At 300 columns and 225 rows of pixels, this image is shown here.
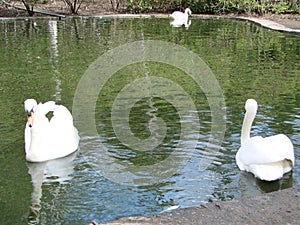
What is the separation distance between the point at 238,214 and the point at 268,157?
1.22 m

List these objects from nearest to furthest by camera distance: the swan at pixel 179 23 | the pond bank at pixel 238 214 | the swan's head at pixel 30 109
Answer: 1. the pond bank at pixel 238 214
2. the swan's head at pixel 30 109
3. the swan at pixel 179 23

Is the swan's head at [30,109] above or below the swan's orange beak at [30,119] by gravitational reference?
above

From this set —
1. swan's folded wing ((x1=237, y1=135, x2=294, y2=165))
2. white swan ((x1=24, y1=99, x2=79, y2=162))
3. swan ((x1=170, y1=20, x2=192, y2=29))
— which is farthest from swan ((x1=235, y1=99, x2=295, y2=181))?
swan ((x1=170, y1=20, x2=192, y2=29))

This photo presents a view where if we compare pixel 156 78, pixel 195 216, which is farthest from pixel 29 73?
pixel 195 216

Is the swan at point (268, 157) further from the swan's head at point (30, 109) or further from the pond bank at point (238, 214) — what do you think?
the swan's head at point (30, 109)

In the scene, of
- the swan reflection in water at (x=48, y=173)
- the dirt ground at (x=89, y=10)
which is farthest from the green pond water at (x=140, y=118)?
the dirt ground at (x=89, y=10)

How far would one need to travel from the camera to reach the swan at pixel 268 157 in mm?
5492

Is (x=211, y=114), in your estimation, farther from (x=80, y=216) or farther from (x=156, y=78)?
(x=80, y=216)

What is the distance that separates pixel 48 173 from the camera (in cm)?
599

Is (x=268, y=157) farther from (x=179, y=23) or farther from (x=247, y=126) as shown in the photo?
(x=179, y=23)

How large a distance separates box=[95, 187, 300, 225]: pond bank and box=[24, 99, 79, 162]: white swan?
223 cm

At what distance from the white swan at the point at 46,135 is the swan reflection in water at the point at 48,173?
0.07 m

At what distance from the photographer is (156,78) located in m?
11.0

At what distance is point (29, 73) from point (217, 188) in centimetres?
723
